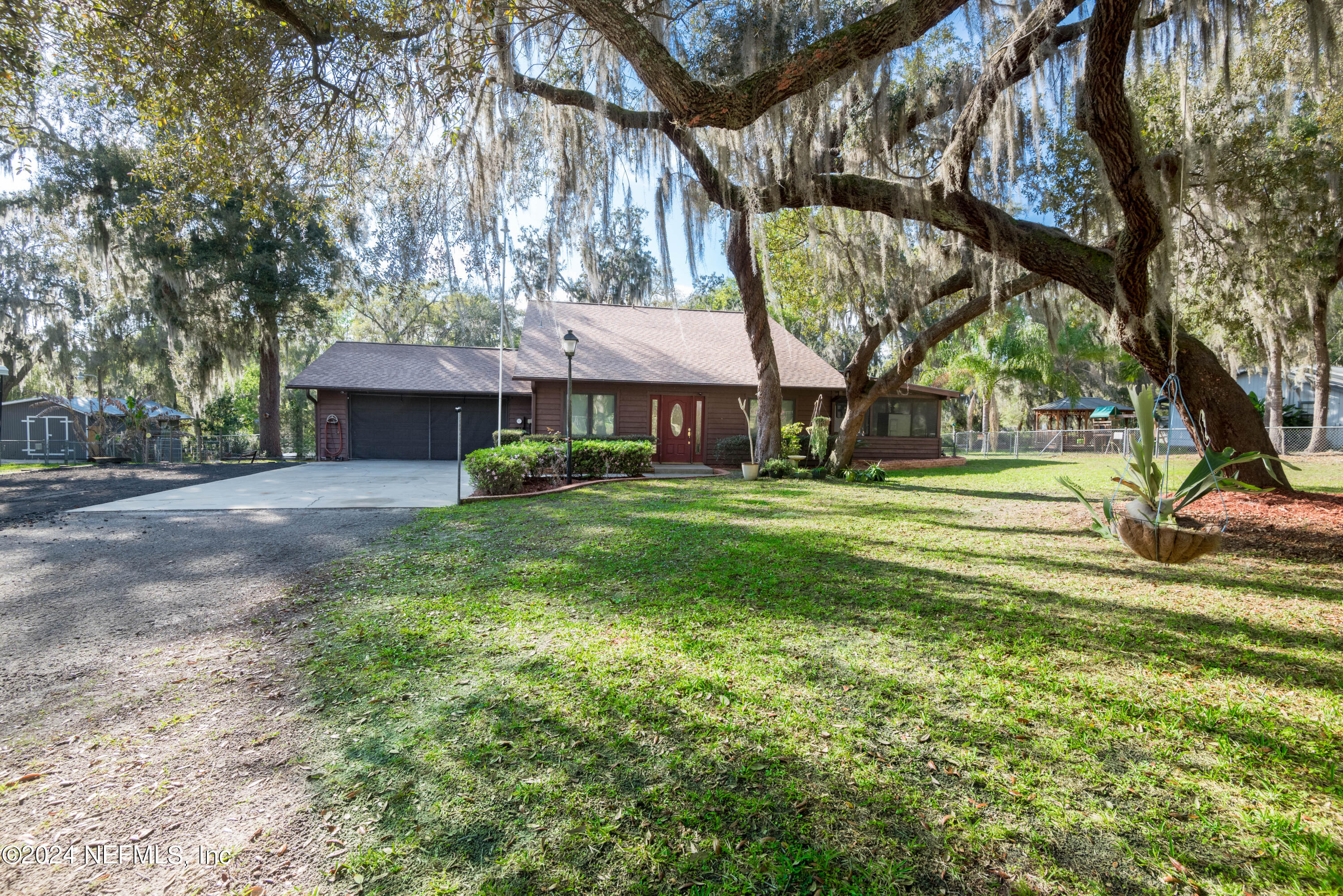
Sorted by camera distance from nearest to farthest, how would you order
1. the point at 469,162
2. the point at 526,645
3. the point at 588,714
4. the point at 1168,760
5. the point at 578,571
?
the point at 1168,760 < the point at 588,714 < the point at 526,645 < the point at 578,571 < the point at 469,162

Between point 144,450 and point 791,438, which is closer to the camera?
point 791,438

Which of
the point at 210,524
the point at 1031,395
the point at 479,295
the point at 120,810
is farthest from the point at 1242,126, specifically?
the point at 479,295

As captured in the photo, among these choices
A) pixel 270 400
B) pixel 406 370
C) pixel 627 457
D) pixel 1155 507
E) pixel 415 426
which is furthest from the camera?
pixel 270 400

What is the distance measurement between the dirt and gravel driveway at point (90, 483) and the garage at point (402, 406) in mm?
2124

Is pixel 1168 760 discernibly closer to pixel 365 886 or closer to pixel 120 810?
pixel 365 886

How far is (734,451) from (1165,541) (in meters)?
12.0

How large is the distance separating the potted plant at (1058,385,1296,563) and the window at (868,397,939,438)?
13008 mm

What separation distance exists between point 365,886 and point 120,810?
971 mm

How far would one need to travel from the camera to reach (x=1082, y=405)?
3356 cm

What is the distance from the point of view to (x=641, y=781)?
2070 millimetres

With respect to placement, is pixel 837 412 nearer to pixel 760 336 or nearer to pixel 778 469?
pixel 778 469

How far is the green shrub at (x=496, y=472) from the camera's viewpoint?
958 cm

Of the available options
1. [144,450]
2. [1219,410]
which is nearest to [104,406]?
[144,450]

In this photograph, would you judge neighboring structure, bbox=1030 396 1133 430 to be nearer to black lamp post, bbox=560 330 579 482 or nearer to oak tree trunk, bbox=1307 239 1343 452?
oak tree trunk, bbox=1307 239 1343 452
